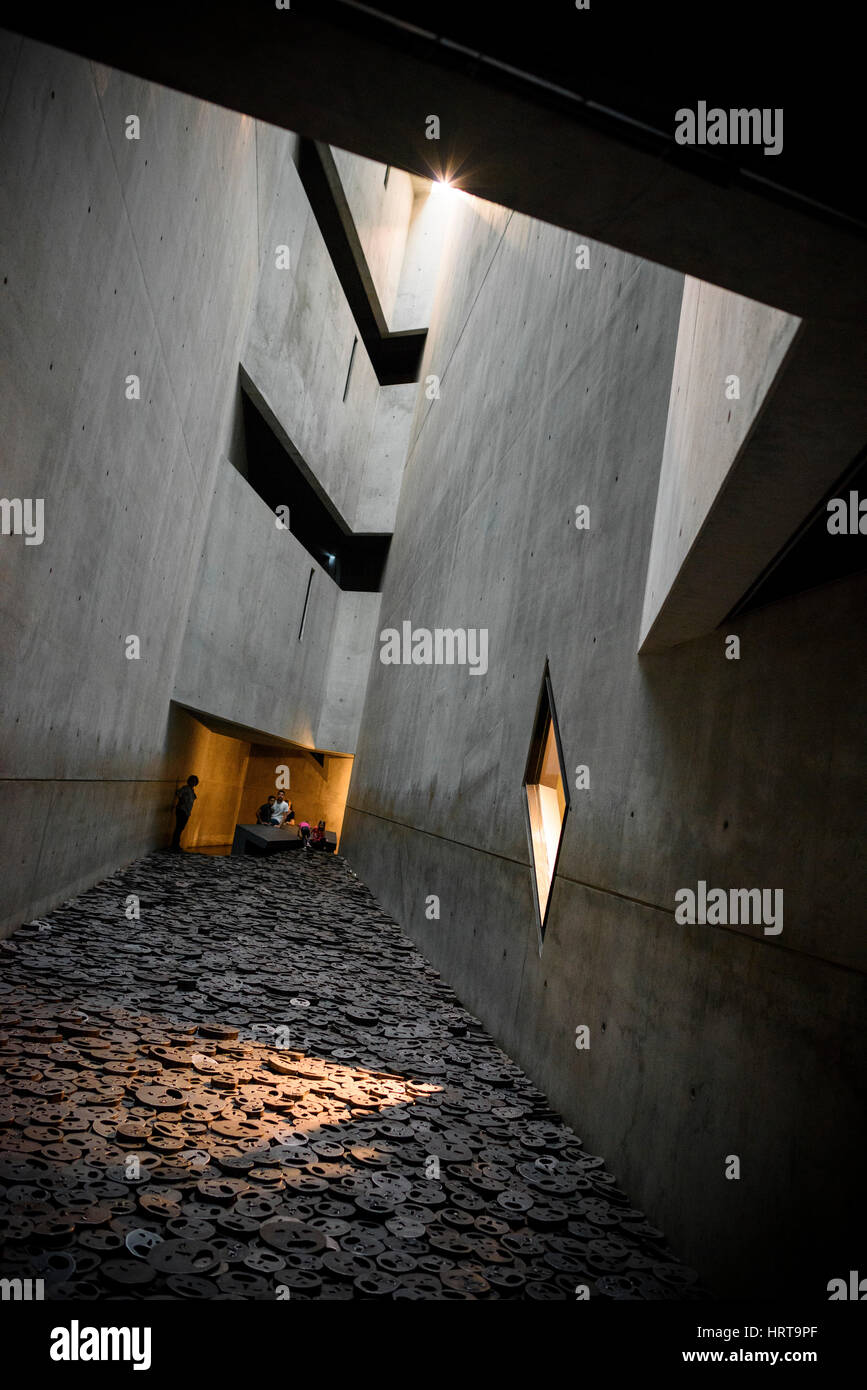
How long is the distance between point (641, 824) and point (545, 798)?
1.80m

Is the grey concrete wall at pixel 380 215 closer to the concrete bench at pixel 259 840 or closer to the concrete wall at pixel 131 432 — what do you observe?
the concrete wall at pixel 131 432

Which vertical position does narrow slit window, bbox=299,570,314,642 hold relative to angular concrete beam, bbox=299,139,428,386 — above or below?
below

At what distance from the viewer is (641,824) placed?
395 centimetres

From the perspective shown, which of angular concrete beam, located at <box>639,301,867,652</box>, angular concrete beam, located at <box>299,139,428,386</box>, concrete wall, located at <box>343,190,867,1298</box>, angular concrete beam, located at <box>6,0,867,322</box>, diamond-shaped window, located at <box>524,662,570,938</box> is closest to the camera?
angular concrete beam, located at <box>6,0,867,322</box>

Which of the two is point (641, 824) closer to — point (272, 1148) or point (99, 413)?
point (272, 1148)

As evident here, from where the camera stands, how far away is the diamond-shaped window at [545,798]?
5.18m

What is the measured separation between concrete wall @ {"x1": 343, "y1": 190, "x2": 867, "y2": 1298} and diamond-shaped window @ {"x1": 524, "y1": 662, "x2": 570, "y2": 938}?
5.2 inches

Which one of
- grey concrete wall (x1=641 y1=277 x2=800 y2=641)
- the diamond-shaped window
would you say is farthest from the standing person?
grey concrete wall (x1=641 y1=277 x2=800 y2=641)

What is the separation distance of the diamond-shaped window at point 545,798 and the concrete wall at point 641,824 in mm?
132

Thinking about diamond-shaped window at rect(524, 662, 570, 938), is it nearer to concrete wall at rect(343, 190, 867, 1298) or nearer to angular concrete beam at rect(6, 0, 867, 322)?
concrete wall at rect(343, 190, 867, 1298)

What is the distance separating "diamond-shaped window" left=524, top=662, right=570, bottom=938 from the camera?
5.18 metres

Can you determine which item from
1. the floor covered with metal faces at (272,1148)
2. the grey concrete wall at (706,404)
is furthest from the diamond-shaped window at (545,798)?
the grey concrete wall at (706,404)

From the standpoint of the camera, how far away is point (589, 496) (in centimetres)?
554
